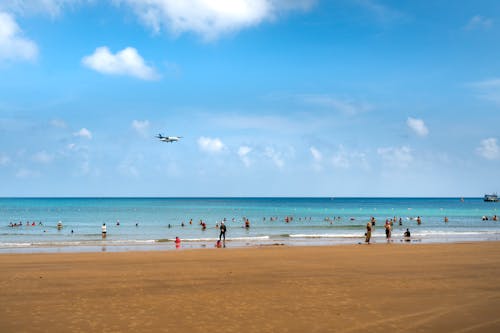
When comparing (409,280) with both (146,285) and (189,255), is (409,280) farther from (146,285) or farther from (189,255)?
(189,255)

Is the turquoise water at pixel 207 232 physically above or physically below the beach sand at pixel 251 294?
below

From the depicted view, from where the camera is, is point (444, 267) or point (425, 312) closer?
point (425, 312)

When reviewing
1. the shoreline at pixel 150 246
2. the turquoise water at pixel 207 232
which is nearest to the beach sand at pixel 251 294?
the shoreline at pixel 150 246

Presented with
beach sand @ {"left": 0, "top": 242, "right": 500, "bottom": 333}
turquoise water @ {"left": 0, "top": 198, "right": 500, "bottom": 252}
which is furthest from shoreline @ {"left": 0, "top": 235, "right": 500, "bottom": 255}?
beach sand @ {"left": 0, "top": 242, "right": 500, "bottom": 333}

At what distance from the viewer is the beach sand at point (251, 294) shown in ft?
38.4

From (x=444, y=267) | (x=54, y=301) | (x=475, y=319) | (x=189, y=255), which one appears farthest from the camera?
(x=189, y=255)

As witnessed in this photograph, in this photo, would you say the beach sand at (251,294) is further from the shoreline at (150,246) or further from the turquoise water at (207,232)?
the turquoise water at (207,232)

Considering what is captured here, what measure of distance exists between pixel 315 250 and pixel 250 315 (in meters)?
18.1

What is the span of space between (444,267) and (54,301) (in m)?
16.6

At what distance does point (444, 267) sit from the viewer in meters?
21.6

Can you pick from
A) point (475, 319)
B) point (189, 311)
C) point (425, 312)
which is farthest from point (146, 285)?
point (475, 319)

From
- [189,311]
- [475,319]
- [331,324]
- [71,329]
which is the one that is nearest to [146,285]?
[189,311]

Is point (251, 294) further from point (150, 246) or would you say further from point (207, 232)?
point (207, 232)

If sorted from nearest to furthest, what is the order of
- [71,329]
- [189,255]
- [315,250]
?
[71,329] < [189,255] < [315,250]
